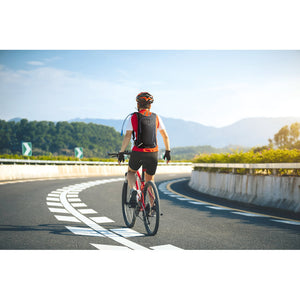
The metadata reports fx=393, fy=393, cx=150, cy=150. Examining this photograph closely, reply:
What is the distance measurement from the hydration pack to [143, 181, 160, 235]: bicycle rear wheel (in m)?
0.64

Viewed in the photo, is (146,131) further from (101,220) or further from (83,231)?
(101,220)

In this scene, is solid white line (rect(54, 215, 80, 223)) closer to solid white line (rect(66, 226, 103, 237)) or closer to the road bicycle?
solid white line (rect(66, 226, 103, 237))

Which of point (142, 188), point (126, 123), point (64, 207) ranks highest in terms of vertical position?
point (126, 123)

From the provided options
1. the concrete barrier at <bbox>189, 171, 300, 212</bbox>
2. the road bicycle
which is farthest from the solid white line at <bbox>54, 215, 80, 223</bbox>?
the concrete barrier at <bbox>189, 171, 300, 212</bbox>

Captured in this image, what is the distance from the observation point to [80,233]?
21.6 ft

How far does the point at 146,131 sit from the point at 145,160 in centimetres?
47

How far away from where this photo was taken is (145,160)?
625cm

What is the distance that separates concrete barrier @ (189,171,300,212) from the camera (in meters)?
9.79

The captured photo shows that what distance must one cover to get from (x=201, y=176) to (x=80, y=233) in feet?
39.0

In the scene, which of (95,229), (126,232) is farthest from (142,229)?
(95,229)

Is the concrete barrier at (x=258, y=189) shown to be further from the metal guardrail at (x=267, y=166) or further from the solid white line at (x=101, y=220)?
the solid white line at (x=101, y=220)
